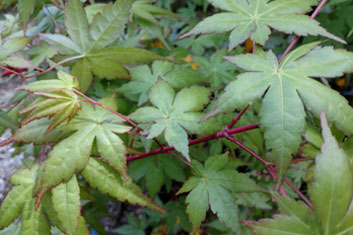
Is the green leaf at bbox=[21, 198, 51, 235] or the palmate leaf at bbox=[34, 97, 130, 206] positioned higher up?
the palmate leaf at bbox=[34, 97, 130, 206]

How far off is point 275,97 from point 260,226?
309 mm

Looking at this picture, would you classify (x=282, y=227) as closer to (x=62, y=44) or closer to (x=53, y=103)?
(x=53, y=103)


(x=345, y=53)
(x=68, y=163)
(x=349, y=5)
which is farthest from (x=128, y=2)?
(x=349, y=5)

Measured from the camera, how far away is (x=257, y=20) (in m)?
0.95

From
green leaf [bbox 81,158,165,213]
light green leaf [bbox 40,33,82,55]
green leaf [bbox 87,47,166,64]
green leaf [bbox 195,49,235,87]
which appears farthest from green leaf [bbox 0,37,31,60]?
green leaf [bbox 195,49,235,87]

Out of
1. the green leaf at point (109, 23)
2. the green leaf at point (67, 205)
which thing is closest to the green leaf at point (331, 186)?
the green leaf at point (67, 205)

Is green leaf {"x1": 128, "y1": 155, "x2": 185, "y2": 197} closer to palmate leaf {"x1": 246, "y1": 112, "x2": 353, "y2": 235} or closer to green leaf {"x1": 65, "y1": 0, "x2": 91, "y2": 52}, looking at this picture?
green leaf {"x1": 65, "y1": 0, "x2": 91, "y2": 52}

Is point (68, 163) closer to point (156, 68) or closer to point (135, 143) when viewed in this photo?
point (135, 143)

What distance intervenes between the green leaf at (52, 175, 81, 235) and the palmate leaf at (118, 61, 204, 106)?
42cm

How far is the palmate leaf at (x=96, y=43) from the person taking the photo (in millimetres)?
1000

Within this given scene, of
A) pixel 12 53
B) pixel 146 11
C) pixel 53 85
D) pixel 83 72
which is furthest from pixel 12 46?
pixel 146 11

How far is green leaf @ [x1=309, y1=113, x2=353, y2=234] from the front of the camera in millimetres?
632

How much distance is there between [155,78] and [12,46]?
0.49 metres

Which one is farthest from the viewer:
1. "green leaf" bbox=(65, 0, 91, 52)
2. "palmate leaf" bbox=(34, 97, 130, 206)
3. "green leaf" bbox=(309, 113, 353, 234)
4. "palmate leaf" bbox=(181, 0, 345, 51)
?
"green leaf" bbox=(65, 0, 91, 52)
